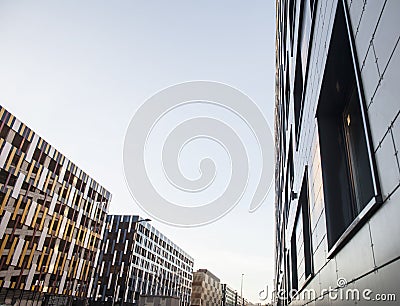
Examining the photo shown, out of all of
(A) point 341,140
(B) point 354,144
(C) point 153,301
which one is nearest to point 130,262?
(C) point 153,301

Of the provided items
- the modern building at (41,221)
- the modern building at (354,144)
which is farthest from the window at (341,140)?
the modern building at (41,221)

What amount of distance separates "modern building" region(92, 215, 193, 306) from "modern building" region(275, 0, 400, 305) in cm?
5357

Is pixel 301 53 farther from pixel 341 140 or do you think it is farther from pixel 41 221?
pixel 41 221

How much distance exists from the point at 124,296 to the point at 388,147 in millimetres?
65337

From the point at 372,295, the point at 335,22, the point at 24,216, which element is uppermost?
the point at 24,216

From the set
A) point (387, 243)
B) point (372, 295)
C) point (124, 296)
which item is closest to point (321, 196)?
point (372, 295)

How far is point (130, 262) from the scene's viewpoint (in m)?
62.3

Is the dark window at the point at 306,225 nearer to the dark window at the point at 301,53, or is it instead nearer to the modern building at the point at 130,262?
the dark window at the point at 301,53

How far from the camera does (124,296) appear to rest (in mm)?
59625

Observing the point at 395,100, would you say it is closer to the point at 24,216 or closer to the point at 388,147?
the point at 388,147

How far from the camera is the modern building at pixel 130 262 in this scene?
6085 centimetres

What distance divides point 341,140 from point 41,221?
39533 mm

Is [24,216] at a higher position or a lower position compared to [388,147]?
higher

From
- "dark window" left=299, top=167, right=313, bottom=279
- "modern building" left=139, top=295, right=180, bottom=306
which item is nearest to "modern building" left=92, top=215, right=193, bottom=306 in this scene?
"modern building" left=139, top=295, right=180, bottom=306
